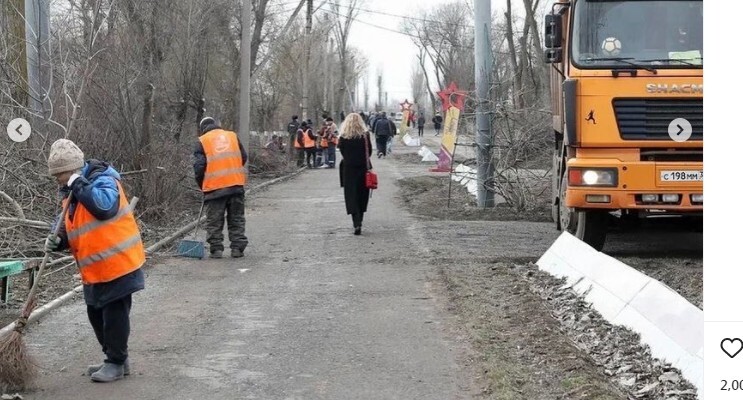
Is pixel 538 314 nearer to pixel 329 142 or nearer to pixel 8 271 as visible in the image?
pixel 8 271

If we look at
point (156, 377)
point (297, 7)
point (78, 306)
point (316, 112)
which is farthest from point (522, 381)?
point (316, 112)

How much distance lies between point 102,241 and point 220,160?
5.53 meters

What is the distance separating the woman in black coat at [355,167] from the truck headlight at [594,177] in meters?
4.02

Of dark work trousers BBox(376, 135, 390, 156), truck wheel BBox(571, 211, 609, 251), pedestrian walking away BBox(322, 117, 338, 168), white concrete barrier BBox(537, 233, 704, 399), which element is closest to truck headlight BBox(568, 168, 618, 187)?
white concrete barrier BBox(537, 233, 704, 399)

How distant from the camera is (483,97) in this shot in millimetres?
17297

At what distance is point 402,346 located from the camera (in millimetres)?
7359

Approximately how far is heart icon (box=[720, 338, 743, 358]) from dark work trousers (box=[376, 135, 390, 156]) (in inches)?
1401

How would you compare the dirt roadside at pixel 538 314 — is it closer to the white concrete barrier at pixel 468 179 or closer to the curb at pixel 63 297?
the curb at pixel 63 297

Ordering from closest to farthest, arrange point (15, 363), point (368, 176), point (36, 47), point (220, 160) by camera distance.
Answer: point (15, 363) → point (220, 160) → point (36, 47) → point (368, 176)

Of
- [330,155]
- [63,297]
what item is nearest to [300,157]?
[330,155]

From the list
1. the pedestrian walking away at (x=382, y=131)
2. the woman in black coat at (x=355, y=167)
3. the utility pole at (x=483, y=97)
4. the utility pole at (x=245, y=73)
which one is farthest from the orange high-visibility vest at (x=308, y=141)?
the woman in black coat at (x=355, y=167)

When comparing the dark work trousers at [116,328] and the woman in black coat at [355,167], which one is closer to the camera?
the dark work trousers at [116,328]

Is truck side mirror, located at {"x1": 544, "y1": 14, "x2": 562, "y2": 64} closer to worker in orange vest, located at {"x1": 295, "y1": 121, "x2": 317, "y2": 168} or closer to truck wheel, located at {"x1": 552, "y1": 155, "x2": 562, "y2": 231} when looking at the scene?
truck wheel, located at {"x1": 552, "y1": 155, "x2": 562, "y2": 231}

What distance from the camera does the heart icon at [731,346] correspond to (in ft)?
11.9
